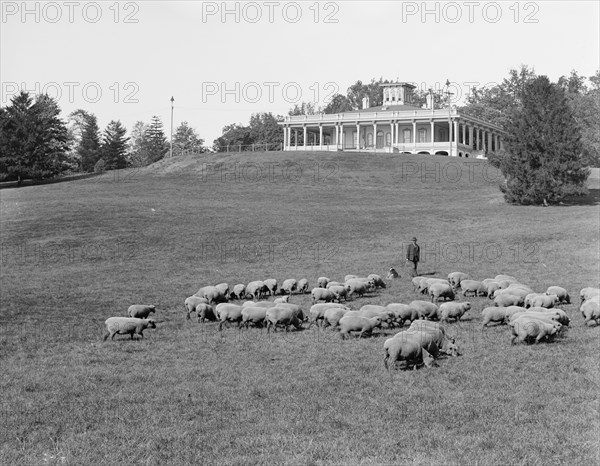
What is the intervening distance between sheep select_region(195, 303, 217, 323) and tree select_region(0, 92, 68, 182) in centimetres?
Answer: 6075

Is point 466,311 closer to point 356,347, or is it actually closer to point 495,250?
point 356,347

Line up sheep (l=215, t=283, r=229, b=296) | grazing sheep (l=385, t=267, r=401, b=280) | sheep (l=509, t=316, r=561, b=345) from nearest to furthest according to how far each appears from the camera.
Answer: sheep (l=509, t=316, r=561, b=345) < sheep (l=215, t=283, r=229, b=296) < grazing sheep (l=385, t=267, r=401, b=280)

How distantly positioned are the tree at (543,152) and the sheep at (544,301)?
30870mm

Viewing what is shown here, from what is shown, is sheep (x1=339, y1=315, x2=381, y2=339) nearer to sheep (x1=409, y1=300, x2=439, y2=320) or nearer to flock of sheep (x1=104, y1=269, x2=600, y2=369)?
flock of sheep (x1=104, y1=269, x2=600, y2=369)

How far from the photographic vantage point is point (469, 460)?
28.2 ft

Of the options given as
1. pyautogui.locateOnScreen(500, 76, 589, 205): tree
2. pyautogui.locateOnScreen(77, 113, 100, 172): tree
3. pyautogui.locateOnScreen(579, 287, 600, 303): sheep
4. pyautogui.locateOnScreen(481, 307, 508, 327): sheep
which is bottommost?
pyautogui.locateOnScreen(481, 307, 508, 327): sheep

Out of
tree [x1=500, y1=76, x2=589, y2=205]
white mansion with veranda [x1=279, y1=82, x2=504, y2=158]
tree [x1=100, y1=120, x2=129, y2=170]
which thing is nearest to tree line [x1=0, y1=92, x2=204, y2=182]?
tree [x1=100, y1=120, x2=129, y2=170]

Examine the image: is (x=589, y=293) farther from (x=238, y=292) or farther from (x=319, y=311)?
(x=238, y=292)

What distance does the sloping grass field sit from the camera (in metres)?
9.33

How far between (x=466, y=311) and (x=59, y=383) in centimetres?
1139

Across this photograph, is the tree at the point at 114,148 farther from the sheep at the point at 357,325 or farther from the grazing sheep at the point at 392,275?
the sheep at the point at 357,325

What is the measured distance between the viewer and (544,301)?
19094mm

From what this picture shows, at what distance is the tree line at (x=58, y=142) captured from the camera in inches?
2943

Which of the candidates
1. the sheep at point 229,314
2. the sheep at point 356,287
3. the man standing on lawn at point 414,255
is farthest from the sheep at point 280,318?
the man standing on lawn at point 414,255
